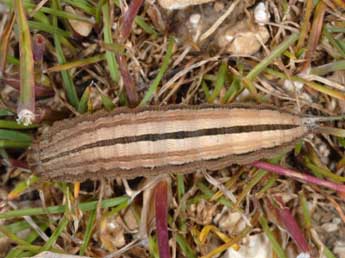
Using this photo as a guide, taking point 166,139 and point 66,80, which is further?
point 66,80

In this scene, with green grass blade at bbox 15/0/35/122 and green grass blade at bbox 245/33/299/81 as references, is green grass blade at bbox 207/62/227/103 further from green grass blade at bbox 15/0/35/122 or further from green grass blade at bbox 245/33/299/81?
green grass blade at bbox 15/0/35/122

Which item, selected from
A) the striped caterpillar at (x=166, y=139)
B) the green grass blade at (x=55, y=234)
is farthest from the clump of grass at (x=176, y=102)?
the striped caterpillar at (x=166, y=139)

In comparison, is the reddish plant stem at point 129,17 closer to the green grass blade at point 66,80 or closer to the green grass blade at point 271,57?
the green grass blade at point 66,80

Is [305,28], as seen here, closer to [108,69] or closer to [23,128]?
[108,69]

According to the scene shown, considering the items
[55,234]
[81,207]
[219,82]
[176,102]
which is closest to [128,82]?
[176,102]

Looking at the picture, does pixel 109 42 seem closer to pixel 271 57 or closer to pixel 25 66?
pixel 25 66
